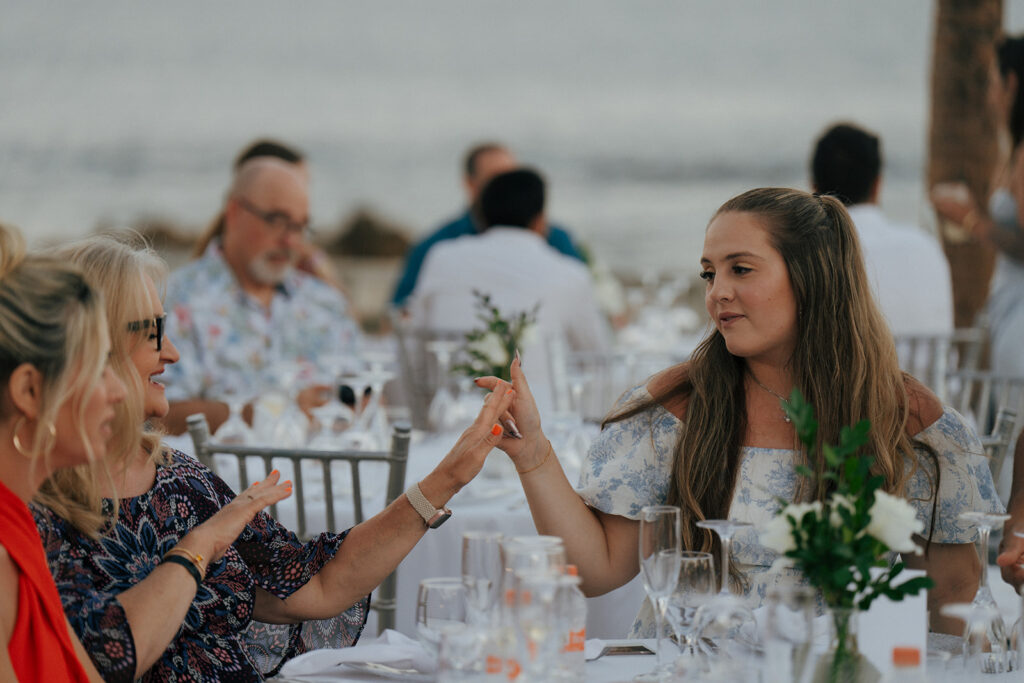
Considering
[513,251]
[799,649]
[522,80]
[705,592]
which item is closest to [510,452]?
[705,592]

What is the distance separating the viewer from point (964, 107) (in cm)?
677

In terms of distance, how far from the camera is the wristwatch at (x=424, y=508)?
2.03 metres

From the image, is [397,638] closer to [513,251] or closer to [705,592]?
[705,592]

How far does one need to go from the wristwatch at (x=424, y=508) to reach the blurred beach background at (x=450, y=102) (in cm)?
776

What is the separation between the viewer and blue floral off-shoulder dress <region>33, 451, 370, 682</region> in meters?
1.61

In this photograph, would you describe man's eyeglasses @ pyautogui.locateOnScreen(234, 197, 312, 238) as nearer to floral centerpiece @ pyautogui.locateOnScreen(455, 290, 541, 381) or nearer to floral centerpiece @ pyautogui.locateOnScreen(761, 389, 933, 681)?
floral centerpiece @ pyautogui.locateOnScreen(455, 290, 541, 381)

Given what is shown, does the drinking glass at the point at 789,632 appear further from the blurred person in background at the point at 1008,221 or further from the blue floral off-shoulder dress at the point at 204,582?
the blurred person in background at the point at 1008,221

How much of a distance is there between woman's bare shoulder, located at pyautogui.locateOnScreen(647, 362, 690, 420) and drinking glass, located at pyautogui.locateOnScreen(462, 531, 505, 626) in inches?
33.1

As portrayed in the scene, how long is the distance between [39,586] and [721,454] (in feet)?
3.95

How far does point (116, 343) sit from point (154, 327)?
9 centimetres

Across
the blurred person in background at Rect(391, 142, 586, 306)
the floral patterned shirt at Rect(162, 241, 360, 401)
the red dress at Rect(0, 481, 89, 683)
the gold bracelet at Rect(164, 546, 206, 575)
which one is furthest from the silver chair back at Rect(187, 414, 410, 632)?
the blurred person in background at Rect(391, 142, 586, 306)

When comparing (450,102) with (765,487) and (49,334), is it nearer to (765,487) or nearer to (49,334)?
(765,487)

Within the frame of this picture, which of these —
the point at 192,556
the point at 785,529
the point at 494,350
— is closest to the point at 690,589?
the point at 785,529

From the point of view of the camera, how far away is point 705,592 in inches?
61.0
